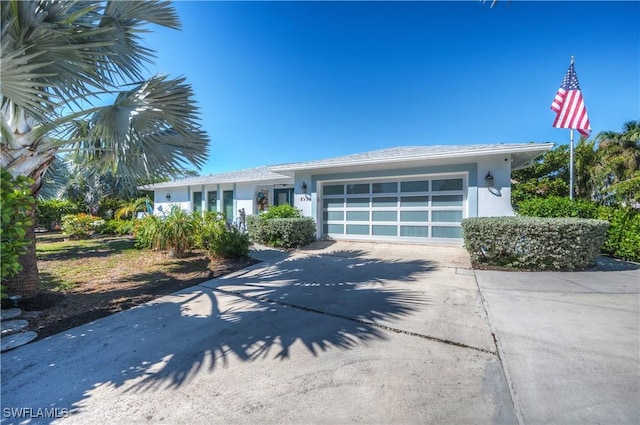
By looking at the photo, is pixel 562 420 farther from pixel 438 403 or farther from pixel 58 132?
pixel 58 132

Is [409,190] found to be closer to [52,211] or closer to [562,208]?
[562,208]

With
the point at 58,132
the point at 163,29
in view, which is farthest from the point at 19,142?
the point at 163,29

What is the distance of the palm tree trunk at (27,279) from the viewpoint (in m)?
3.98

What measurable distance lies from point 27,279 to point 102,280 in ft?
4.82

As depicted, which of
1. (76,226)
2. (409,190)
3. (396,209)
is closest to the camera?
(409,190)

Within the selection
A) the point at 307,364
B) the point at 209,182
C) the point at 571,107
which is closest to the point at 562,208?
the point at 571,107

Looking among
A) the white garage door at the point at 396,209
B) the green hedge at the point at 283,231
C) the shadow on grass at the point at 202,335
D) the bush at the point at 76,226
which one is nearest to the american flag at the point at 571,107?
the white garage door at the point at 396,209

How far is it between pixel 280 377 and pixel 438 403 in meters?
1.24

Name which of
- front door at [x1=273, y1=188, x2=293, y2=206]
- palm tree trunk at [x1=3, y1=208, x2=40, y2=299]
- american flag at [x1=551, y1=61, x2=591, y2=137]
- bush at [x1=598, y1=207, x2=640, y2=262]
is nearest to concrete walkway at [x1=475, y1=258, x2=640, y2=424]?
bush at [x1=598, y1=207, x2=640, y2=262]

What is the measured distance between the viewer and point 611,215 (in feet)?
21.3

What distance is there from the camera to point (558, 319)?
327cm

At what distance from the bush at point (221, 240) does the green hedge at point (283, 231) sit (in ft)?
4.78

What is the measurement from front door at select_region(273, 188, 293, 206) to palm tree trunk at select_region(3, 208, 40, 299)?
357 inches

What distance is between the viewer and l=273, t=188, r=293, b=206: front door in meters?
12.6
